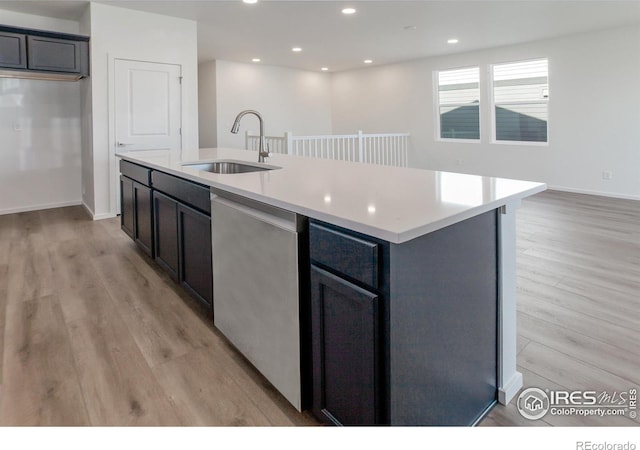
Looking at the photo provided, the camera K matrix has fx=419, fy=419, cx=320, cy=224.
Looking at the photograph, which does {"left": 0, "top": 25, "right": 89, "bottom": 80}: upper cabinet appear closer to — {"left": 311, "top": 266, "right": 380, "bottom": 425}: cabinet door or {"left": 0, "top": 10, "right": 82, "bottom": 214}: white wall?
{"left": 0, "top": 10, "right": 82, "bottom": 214}: white wall

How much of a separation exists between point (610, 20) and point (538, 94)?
4.98 feet

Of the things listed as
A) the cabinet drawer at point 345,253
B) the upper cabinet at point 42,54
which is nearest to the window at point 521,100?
the upper cabinet at point 42,54

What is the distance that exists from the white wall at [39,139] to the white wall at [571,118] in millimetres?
6151

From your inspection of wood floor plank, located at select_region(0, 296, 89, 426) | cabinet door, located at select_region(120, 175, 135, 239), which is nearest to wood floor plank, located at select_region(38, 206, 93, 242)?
cabinet door, located at select_region(120, 175, 135, 239)

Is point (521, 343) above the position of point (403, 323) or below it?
below

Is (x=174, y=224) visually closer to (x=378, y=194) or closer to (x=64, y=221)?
(x=378, y=194)

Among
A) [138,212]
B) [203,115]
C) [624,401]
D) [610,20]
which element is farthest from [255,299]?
[203,115]

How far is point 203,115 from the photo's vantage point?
8.78 metres

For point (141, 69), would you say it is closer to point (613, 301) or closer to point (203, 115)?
point (203, 115)

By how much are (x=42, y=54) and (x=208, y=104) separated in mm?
4209

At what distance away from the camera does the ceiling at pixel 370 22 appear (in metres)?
4.82

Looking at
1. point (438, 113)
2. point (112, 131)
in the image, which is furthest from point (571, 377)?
point (438, 113)

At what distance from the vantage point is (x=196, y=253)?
2.28 metres

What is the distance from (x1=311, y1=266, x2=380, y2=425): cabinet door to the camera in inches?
46.4
